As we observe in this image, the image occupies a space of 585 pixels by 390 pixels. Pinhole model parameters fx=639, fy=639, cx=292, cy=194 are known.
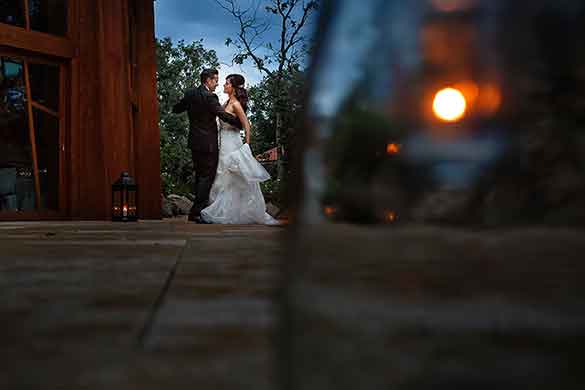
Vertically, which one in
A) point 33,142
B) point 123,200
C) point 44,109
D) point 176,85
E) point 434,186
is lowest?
point 123,200

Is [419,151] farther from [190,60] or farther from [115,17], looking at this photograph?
[190,60]

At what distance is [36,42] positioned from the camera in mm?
5910

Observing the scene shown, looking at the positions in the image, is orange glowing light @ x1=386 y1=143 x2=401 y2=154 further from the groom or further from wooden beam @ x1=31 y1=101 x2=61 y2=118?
the groom

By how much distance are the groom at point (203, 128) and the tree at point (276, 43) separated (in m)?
2.51

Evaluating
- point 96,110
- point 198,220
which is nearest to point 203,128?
point 198,220

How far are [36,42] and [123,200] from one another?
1.68 metres

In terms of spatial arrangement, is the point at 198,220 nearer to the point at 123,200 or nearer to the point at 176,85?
the point at 123,200

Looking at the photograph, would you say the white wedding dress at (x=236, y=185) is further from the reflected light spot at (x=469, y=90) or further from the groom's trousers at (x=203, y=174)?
the reflected light spot at (x=469, y=90)

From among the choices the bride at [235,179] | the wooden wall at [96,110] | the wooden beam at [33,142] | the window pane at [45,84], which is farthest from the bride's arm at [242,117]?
the wooden beam at [33,142]

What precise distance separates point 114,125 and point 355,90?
632 cm

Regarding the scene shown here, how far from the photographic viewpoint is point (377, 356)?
0.25m

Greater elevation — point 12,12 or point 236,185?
point 12,12

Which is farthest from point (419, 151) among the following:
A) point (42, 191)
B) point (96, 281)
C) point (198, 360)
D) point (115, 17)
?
point (115, 17)

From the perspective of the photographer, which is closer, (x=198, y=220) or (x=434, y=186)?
(x=434, y=186)
